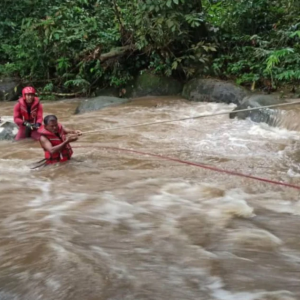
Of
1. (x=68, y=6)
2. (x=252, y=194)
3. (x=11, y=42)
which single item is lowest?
(x=252, y=194)

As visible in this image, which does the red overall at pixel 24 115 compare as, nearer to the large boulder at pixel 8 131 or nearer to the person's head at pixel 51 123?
the large boulder at pixel 8 131

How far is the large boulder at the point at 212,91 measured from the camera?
9.27 meters

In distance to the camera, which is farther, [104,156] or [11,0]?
[11,0]

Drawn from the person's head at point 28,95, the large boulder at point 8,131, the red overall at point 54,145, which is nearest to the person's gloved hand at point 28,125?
the person's head at point 28,95

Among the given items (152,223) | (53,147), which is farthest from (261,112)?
(152,223)

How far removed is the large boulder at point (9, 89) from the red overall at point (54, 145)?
25.6 feet

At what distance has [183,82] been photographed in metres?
11.1

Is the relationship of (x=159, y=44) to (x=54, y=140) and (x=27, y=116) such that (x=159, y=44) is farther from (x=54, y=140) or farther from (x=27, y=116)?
(x=54, y=140)

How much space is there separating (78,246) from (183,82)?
8650 mm

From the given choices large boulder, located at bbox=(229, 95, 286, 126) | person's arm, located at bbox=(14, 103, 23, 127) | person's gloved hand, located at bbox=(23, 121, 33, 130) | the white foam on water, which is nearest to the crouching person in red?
person's gloved hand, located at bbox=(23, 121, 33, 130)

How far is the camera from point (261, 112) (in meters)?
7.48

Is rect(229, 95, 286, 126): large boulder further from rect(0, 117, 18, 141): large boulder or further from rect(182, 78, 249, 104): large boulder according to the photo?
rect(0, 117, 18, 141): large boulder

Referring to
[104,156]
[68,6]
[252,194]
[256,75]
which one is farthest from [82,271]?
[68,6]

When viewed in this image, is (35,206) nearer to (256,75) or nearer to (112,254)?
(112,254)
